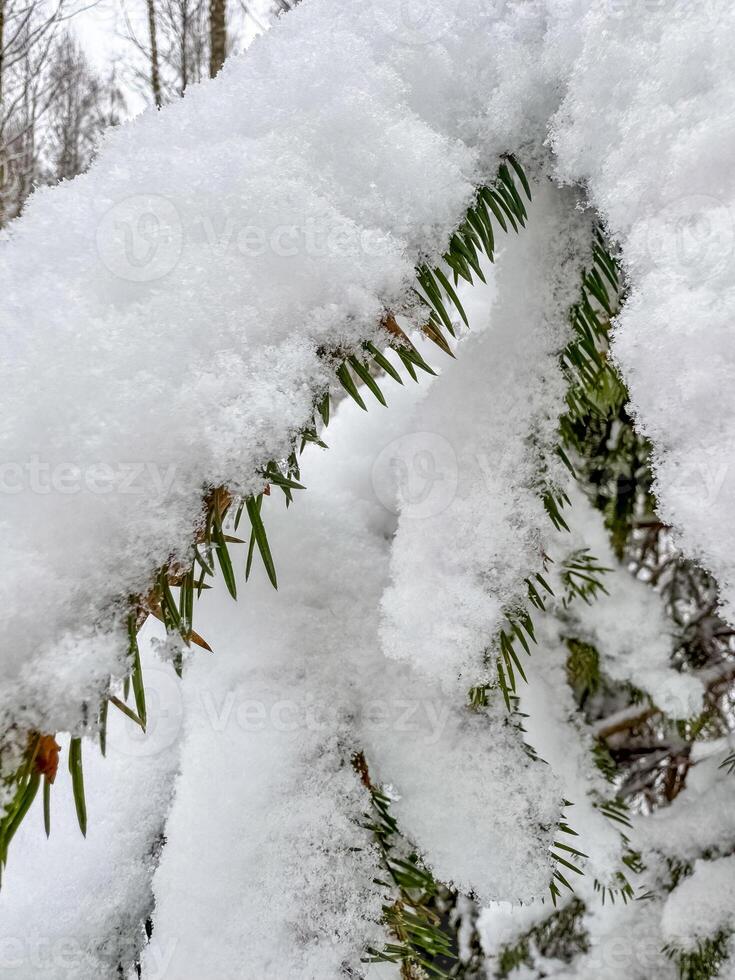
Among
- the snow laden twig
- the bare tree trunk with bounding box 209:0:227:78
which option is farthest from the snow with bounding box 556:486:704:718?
the bare tree trunk with bounding box 209:0:227:78

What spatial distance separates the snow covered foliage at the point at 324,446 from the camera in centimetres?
31

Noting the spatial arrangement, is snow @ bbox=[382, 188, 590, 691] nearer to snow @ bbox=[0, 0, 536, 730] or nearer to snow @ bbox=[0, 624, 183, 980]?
snow @ bbox=[0, 0, 536, 730]

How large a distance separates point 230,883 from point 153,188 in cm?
51

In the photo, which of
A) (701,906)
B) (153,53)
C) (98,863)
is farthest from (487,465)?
(153,53)

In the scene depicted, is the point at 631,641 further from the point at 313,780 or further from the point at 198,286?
the point at 198,286

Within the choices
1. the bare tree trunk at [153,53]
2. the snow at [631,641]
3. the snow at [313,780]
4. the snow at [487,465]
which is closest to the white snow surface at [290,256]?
the snow at [487,465]

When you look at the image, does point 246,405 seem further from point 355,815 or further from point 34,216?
point 355,815

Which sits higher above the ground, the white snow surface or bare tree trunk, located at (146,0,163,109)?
bare tree trunk, located at (146,0,163,109)

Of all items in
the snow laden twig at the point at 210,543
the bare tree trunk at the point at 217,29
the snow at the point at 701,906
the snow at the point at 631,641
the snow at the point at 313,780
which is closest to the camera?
the snow laden twig at the point at 210,543

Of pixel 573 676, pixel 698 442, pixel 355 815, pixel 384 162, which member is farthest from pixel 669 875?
pixel 384 162

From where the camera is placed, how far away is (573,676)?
136cm

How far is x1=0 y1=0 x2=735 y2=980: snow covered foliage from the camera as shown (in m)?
0.31

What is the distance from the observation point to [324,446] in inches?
17.2

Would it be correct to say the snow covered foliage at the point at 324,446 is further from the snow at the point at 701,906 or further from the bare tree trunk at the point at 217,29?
the bare tree trunk at the point at 217,29
